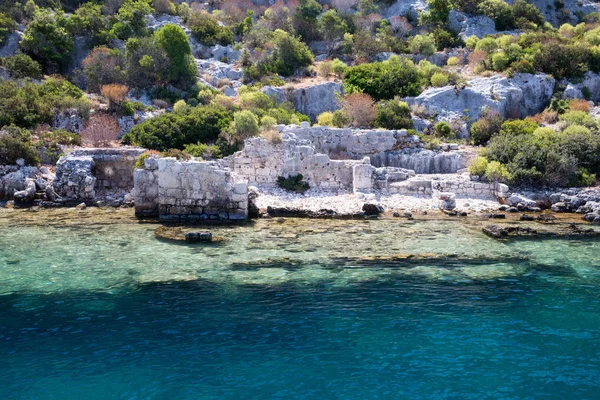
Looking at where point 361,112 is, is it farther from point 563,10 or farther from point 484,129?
point 563,10

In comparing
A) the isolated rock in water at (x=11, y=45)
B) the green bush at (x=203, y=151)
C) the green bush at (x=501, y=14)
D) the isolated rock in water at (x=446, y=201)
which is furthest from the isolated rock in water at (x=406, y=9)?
the isolated rock in water at (x=446, y=201)

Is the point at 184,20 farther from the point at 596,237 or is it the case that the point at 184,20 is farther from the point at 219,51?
the point at 596,237

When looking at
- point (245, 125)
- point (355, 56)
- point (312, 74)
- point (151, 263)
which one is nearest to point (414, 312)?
point (151, 263)

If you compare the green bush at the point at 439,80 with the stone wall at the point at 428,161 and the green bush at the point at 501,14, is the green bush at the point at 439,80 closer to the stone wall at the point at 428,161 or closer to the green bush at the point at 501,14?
the stone wall at the point at 428,161

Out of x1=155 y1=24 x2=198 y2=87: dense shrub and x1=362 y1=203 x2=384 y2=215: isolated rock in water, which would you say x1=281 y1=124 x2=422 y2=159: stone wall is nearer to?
x1=362 y1=203 x2=384 y2=215: isolated rock in water

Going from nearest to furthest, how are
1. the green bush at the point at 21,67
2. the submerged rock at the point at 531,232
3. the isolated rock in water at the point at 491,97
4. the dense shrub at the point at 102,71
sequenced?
the submerged rock at the point at 531,232 < the isolated rock in water at the point at 491,97 < the green bush at the point at 21,67 < the dense shrub at the point at 102,71

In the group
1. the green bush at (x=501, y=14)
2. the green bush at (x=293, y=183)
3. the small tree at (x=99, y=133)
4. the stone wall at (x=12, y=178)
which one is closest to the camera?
the stone wall at (x=12, y=178)

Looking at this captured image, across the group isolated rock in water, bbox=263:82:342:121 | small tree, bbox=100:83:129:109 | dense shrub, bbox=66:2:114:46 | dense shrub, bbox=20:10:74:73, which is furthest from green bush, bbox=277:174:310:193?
dense shrub, bbox=66:2:114:46
